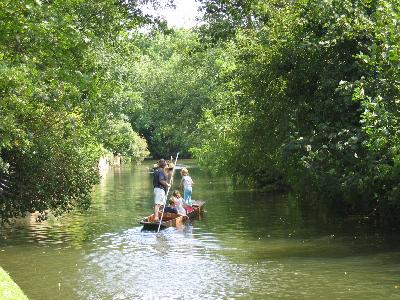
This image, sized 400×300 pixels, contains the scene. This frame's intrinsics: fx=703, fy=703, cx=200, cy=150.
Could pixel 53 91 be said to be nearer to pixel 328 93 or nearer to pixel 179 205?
pixel 328 93

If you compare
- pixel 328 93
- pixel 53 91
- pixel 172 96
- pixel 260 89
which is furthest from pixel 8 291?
pixel 172 96

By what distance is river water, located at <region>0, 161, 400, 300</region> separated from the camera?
12664 mm

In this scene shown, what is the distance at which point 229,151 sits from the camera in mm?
35125

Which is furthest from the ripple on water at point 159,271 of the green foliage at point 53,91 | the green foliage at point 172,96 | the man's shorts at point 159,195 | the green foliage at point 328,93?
the green foliage at point 172,96

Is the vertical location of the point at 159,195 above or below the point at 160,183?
below

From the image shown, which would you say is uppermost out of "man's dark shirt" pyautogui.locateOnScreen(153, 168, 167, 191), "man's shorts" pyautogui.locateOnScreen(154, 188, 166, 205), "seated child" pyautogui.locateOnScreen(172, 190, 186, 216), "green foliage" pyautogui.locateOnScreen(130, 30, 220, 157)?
"green foliage" pyautogui.locateOnScreen(130, 30, 220, 157)

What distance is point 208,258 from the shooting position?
1608cm

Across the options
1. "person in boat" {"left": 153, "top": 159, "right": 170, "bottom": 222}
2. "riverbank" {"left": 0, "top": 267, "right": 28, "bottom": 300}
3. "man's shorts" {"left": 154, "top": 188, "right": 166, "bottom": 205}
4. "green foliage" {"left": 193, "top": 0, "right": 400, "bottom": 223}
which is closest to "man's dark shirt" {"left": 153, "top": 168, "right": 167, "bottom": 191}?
"person in boat" {"left": 153, "top": 159, "right": 170, "bottom": 222}

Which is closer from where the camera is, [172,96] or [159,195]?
[159,195]

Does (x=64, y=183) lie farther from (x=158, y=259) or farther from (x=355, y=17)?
(x=355, y=17)

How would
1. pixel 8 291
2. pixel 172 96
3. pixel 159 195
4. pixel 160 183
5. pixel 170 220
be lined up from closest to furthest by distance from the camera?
pixel 8 291 → pixel 170 220 → pixel 159 195 → pixel 160 183 → pixel 172 96

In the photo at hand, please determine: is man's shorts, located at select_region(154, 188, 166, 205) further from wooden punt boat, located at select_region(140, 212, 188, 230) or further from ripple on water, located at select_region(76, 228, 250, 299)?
ripple on water, located at select_region(76, 228, 250, 299)

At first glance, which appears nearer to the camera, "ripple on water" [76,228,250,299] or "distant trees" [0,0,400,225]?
"ripple on water" [76,228,250,299]

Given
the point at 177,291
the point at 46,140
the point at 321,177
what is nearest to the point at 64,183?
the point at 46,140
